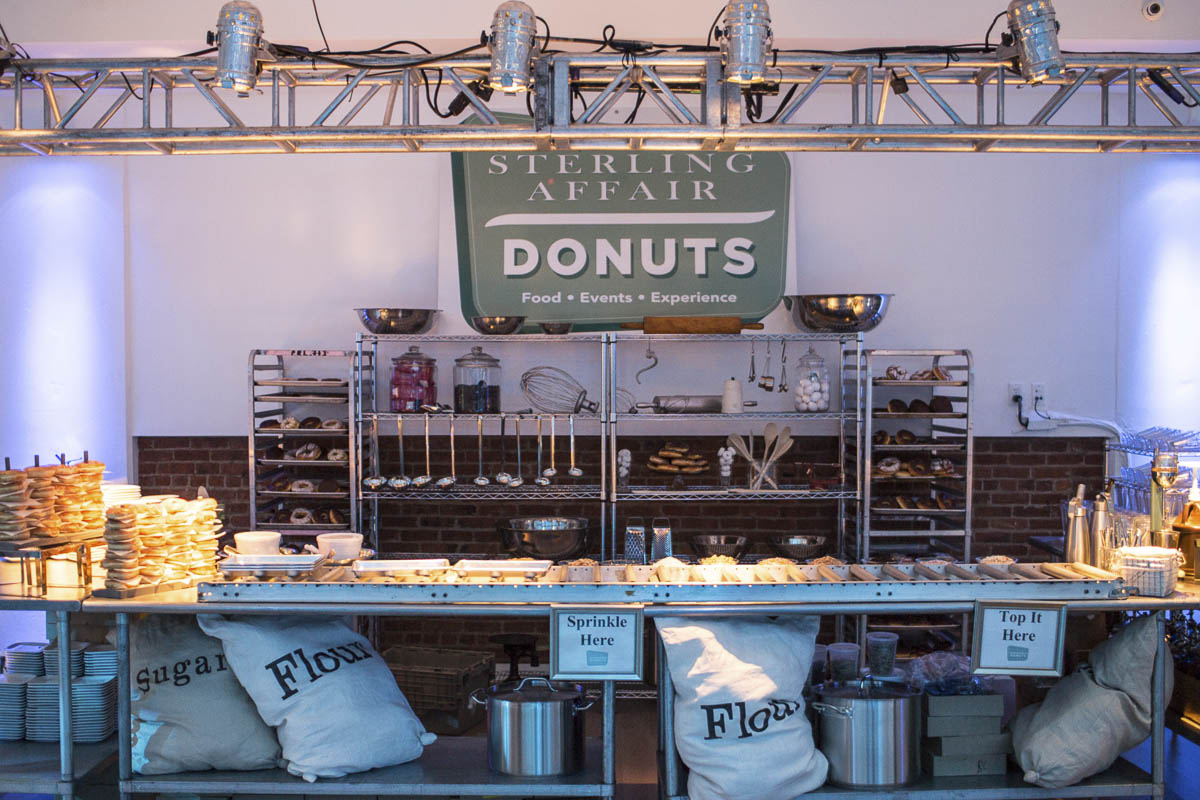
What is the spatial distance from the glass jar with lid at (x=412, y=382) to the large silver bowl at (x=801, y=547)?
7.47ft

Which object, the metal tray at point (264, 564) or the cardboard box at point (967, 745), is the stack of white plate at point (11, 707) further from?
the cardboard box at point (967, 745)

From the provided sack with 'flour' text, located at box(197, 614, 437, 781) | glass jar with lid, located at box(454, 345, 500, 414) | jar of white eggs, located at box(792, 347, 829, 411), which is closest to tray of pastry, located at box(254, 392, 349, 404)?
glass jar with lid, located at box(454, 345, 500, 414)

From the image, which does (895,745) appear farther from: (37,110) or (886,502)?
(37,110)

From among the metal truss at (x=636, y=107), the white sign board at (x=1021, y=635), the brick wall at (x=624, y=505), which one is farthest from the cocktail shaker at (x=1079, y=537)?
the brick wall at (x=624, y=505)

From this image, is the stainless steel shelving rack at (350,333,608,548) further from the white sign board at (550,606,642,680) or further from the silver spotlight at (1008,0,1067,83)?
the silver spotlight at (1008,0,1067,83)

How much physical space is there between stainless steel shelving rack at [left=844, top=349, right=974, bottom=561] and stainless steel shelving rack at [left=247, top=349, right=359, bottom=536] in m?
3.01

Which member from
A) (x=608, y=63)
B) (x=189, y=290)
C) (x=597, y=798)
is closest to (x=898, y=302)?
(x=608, y=63)

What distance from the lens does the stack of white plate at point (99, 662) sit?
4.44m

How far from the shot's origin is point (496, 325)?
6.33m

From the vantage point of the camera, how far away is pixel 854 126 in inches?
183

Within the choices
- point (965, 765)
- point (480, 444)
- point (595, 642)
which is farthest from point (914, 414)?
point (595, 642)

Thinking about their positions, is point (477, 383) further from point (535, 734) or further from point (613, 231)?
point (535, 734)

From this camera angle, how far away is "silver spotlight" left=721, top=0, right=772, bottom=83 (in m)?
4.39

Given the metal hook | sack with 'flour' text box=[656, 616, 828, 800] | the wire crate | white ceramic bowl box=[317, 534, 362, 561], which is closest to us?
sack with 'flour' text box=[656, 616, 828, 800]
